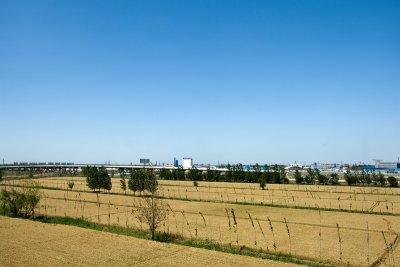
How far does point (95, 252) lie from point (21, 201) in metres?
21.8

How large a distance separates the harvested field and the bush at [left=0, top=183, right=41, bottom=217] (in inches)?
402

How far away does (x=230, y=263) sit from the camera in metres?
22.0

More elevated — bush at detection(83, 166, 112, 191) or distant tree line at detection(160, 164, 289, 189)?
bush at detection(83, 166, 112, 191)

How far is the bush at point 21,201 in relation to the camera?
A: 136ft

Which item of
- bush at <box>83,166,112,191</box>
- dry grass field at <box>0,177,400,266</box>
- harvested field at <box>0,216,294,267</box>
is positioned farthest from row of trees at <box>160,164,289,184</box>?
harvested field at <box>0,216,294,267</box>

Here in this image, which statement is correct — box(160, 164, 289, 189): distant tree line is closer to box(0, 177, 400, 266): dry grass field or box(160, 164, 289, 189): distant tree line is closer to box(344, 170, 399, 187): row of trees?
box(344, 170, 399, 187): row of trees

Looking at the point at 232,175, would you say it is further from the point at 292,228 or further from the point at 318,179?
the point at 292,228

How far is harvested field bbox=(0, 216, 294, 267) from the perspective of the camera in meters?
22.1

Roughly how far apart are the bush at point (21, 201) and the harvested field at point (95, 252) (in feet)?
33.5

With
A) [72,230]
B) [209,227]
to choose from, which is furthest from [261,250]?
[72,230]

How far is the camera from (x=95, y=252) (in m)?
24.5

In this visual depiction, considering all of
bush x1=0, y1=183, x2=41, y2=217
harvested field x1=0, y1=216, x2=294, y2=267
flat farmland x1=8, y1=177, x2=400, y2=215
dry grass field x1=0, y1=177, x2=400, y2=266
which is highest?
bush x1=0, y1=183, x2=41, y2=217

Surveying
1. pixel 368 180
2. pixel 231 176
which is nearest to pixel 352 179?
pixel 368 180

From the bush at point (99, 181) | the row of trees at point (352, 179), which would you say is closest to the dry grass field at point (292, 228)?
the bush at point (99, 181)
